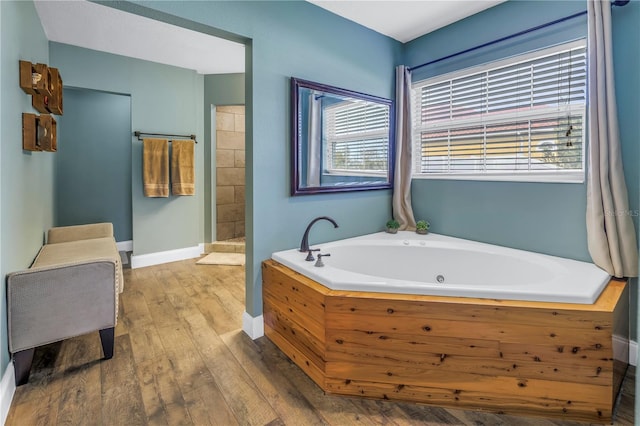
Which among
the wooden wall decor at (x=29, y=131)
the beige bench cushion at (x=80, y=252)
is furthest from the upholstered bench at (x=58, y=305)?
the wooden wall decor at (x=29, y=131)

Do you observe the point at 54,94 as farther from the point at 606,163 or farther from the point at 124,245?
the point at 606,163

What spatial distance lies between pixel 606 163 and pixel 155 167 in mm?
4216

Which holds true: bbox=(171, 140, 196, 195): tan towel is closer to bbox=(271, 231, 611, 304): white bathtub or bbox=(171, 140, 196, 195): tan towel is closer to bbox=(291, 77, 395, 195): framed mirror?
bbox=(291, 77, 395, 195): framed mirror

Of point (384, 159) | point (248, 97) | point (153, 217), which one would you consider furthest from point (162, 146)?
point (384, 159)

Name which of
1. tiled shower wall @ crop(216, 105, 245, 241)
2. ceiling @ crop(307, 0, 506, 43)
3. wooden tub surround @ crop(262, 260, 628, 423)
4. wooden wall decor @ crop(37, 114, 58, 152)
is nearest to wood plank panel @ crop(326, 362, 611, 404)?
wooden tub surround @ crop(262, 260, 628, 423)

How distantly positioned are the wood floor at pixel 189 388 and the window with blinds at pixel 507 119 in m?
1.45

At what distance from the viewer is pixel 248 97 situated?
2350 mm

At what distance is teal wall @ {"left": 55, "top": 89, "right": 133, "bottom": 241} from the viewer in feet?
14.8

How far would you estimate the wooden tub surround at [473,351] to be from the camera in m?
1.54

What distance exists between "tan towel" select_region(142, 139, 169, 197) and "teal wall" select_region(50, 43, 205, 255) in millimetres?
111

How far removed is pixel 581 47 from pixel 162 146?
13.4 ft

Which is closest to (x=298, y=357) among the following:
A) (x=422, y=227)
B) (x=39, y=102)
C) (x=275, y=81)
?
(x=422, y=227)

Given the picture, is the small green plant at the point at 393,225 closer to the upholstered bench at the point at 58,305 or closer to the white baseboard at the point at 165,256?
the upholstered bench at the point at 58,305

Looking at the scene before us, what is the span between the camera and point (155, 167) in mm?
4078
